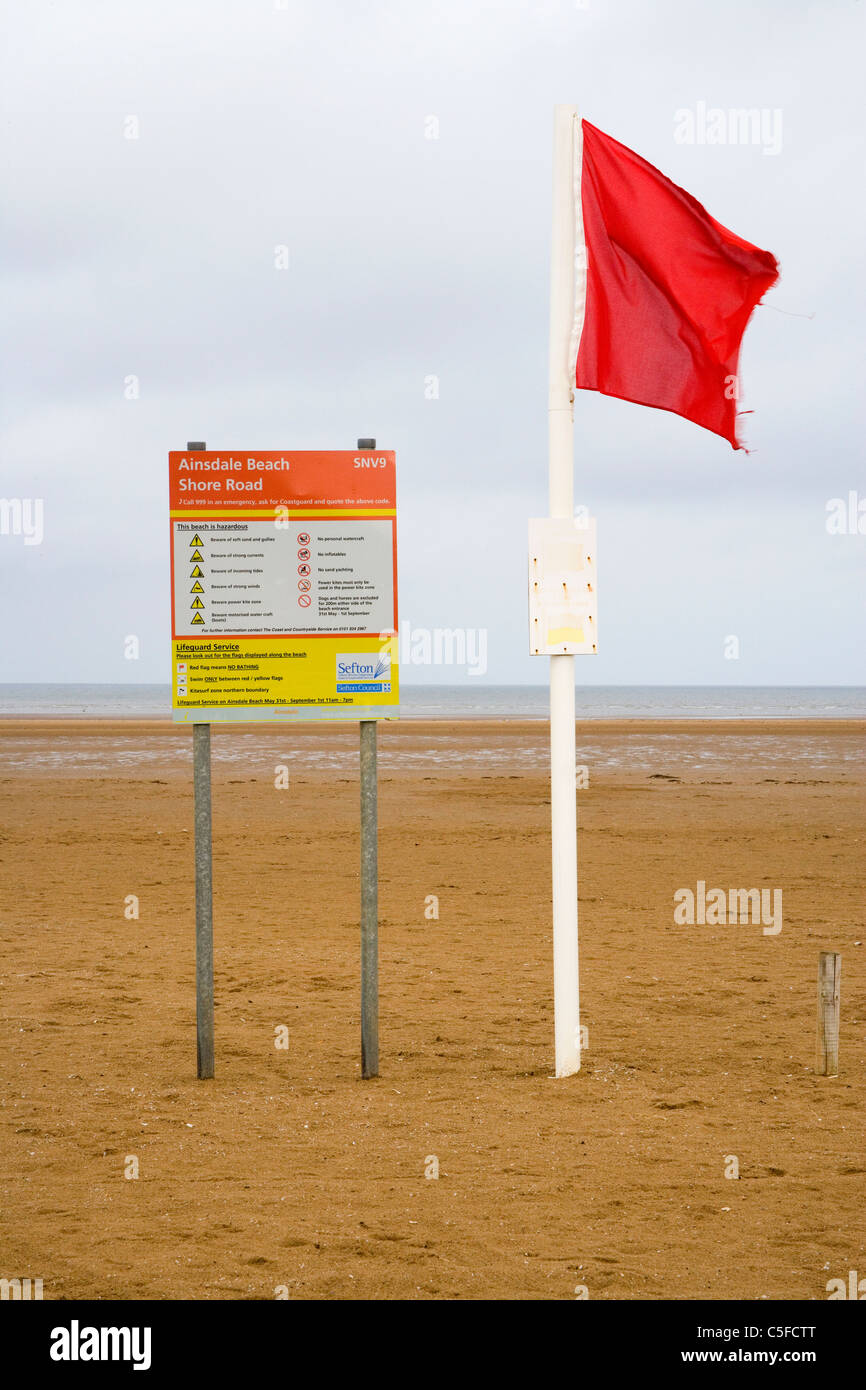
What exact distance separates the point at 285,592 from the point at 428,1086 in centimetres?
292

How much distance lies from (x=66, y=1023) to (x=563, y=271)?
5783 millimetres

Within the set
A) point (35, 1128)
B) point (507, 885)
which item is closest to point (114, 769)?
point (507, 885)

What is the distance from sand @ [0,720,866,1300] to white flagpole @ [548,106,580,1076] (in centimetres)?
56

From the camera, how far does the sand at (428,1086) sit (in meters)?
4.57

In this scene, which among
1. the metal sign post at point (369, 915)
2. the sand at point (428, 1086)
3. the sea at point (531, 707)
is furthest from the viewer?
the sea at point (531, 707)

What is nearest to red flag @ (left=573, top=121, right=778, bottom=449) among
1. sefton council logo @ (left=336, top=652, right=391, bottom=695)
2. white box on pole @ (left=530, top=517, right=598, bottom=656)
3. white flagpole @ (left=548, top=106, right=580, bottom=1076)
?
white flagpole @ (left=548, top=106, right=580, bottom=1076)

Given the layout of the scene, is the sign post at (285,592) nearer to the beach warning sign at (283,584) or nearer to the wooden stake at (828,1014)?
the beach warning sign at (283,584)

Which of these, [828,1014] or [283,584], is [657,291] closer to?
[283,584]

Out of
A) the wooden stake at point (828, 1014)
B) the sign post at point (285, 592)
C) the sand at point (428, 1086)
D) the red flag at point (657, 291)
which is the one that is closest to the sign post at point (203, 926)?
the sign post at point (285, 592)

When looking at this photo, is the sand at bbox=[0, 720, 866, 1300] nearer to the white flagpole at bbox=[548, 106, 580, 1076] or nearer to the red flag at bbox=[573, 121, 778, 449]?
the white flagpole at bbox=[548, 106, 580, 1076]

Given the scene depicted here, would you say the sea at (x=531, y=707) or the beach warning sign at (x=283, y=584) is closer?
the beach warning sign at (x=283, y=584)

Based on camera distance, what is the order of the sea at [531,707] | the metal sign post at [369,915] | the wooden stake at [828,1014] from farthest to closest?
1. the sea at [531,707]
2. the metal sign post at [369,915]
3. the wooden stake at [828,1014]

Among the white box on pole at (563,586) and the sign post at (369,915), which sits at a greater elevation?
the white box on pole at (563,586)
